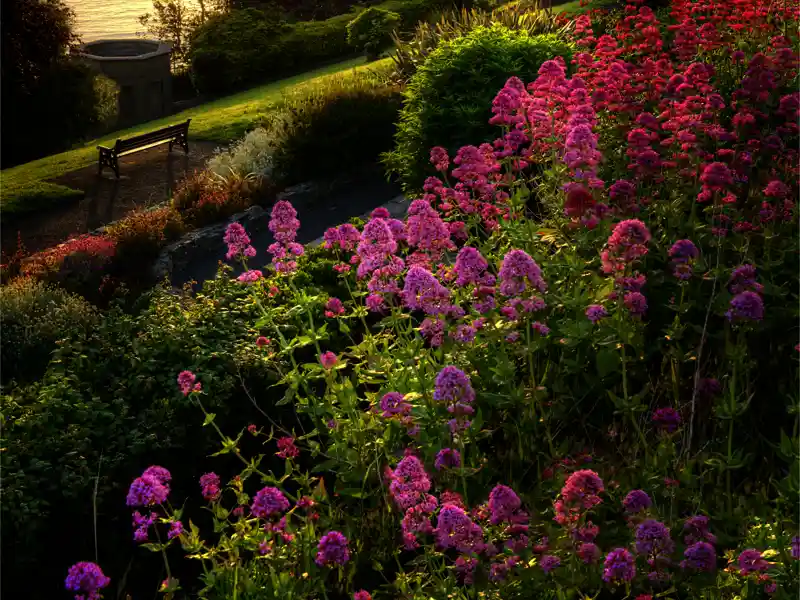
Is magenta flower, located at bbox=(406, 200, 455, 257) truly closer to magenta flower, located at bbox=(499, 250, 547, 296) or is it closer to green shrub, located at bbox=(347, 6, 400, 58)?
magenta flower, located at bbox=(499, 250, 547, 296)

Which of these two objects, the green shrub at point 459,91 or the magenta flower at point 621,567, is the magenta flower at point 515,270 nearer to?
the magenta flower at point 621,567

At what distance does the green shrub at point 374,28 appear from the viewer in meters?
22.3

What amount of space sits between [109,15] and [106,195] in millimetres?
29791

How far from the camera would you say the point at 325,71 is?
25.2 meters

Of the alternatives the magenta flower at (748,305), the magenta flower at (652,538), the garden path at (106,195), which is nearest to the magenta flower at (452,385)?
the magenta flower at (652,538)

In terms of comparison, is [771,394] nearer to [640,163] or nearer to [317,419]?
[640,163]

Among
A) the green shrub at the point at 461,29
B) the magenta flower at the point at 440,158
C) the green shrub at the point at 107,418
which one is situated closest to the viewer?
the green shrub at the point at 107,418

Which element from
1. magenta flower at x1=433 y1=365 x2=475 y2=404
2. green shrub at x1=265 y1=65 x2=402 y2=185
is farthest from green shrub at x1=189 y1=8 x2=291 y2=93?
magenta flower at x1=433 y1=365 x2=475 y2=404

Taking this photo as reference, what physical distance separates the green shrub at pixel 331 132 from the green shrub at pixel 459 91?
73.9 inches

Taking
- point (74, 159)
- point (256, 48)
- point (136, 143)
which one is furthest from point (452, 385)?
point (256, 48)

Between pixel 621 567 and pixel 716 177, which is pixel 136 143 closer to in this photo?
pixel 716 177

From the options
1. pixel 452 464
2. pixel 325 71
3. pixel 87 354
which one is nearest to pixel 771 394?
pixel 452 464

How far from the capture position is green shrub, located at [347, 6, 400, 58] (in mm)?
22312

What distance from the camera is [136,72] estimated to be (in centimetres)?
2444
